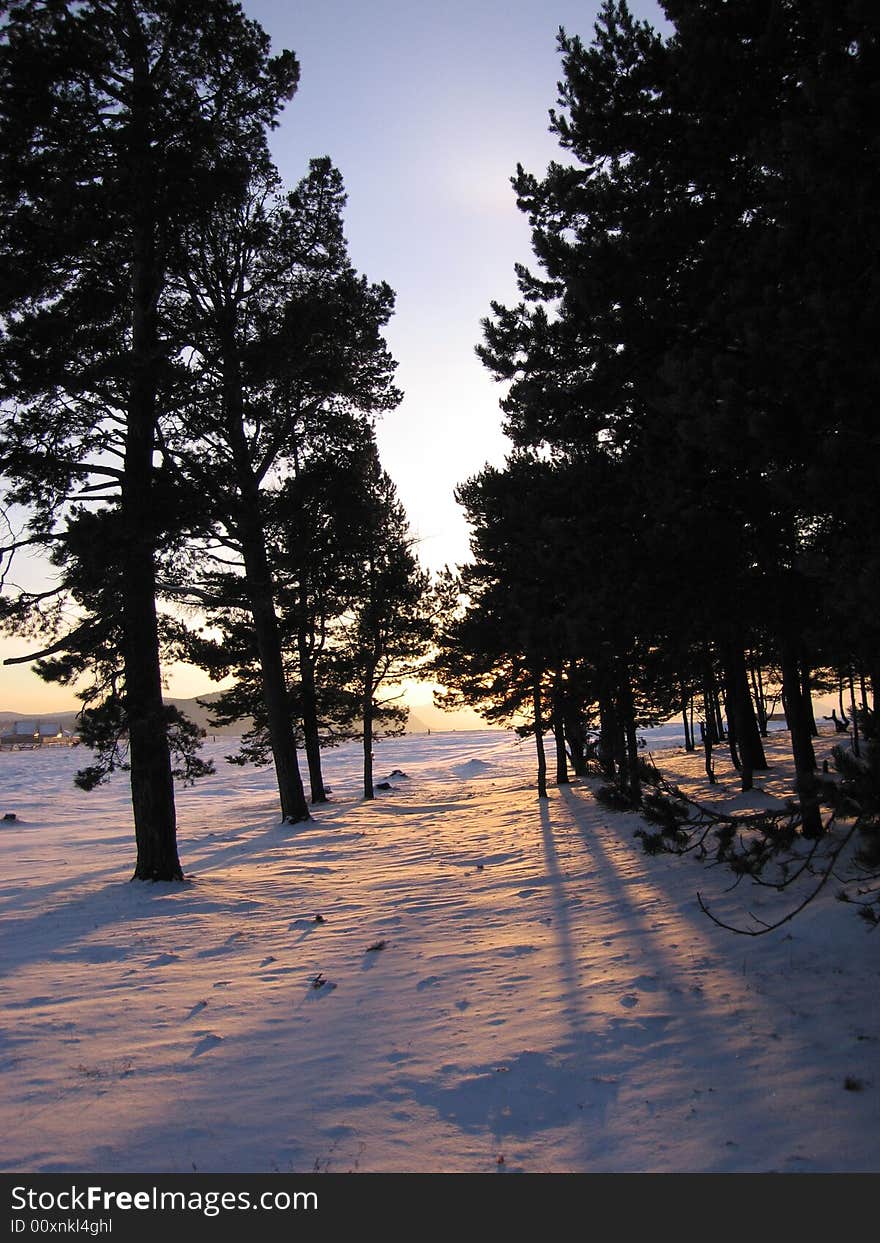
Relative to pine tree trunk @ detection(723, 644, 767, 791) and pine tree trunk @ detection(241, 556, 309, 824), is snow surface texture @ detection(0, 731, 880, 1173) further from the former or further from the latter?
pine tree trunk @ detection(241, 556, 309, 824)

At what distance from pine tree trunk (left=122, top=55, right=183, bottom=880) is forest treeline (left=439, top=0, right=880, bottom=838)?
5273 millimetres

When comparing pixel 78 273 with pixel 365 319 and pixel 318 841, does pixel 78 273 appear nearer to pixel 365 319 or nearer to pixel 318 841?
pixel 365 319

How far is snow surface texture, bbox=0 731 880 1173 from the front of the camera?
3744mm

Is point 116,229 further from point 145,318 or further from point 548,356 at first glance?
point 548,356

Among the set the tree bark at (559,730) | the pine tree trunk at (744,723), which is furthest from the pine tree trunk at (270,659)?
the pine tree trunk at (744,723)

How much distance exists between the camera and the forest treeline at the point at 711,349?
497 centimetres

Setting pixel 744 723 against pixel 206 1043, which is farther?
pixel 744 723

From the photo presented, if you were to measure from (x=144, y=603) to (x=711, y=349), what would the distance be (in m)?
8.61

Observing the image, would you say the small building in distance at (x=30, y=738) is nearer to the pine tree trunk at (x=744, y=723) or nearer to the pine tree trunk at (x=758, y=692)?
the pine tree trunk at (x=758, y=692)

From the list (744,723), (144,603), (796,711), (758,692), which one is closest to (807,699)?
(796,711)

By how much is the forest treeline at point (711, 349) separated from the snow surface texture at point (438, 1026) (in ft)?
5.13

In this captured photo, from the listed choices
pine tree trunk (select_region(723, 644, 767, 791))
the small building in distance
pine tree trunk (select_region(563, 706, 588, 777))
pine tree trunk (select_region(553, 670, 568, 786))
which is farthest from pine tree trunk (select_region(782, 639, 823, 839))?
the small building in distance

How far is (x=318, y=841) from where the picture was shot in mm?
15625

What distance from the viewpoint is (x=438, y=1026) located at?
5.27m
